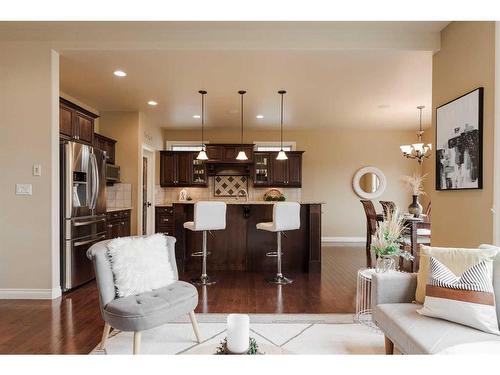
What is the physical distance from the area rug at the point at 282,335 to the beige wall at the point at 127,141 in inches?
153

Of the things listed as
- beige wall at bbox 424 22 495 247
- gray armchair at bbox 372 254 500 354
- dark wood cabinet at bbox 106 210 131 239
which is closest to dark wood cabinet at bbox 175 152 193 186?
dark wood cabinet at bbox 106 210 131 239

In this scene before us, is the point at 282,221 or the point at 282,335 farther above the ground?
the point at 282,221

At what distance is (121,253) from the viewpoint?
Result: 235cm

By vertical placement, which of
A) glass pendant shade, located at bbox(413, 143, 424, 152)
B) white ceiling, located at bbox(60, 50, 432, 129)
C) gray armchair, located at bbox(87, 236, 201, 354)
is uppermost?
white ceiling, located at bbox(60, 50, 432, 129)

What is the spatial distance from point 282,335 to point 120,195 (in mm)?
4638

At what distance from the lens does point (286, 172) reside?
7742 mm

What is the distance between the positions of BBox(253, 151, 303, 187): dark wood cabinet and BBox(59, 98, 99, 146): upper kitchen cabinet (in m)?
3.95

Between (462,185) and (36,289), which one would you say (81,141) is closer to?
(36,289)

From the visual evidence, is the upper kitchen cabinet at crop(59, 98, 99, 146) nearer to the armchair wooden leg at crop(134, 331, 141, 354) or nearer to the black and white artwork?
the armchair wooden leg at crop(134, 331, 141, 354)

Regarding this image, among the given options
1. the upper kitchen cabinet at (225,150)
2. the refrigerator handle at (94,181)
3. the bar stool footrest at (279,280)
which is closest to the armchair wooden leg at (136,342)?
the bar stool footrest at (279,280)

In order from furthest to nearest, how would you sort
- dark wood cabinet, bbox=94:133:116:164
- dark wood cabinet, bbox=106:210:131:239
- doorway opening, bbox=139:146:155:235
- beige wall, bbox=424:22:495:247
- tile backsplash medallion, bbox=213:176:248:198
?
tile backsplash medallion, bbox=213:176:248:198, doorway opening, bbox=139:146:155:235, dark wood cabinet, bbox=94:133:116:164, dark wood cabinet, bbox=106:210:131:239, beige wall, bbox=424:22:495:247

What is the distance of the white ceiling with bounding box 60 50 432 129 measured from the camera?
386 cm

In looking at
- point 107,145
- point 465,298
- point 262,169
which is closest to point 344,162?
point 262,169

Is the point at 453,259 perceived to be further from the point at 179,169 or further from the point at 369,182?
the point at 179,169
